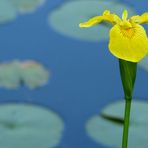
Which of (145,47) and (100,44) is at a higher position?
(145,47)

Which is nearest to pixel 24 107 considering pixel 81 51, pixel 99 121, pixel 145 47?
pixel 99 121

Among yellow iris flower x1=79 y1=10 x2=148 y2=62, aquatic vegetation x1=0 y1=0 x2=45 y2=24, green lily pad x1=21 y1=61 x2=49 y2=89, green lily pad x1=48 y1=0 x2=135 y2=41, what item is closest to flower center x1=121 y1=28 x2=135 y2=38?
yellow iris flower x1=79 y1=10 x2=148 y2=62

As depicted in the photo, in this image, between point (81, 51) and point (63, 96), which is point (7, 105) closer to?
point (63, 96)

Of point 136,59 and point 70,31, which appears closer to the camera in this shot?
point 136,59

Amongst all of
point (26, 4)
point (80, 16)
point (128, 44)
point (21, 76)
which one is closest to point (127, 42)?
point (128, 44)

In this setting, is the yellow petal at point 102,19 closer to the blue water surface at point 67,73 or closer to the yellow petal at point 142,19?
the yellow petal at point 142,19
